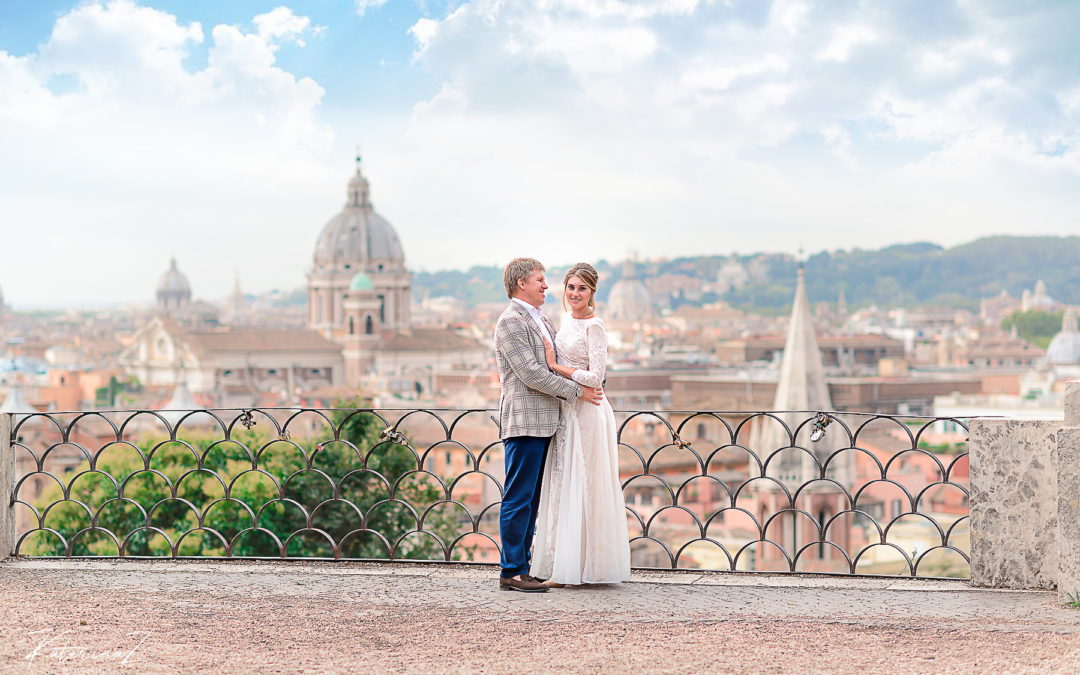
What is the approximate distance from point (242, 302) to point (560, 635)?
169108mm

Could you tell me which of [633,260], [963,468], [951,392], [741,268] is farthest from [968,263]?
[963,468]

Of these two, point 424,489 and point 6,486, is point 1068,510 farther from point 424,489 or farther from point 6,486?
point 424,489

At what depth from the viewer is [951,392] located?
69688 mm

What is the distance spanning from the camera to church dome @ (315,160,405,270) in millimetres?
93688

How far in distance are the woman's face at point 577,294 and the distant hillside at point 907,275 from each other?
315 ft

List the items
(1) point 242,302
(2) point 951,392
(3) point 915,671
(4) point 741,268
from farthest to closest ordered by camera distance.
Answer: (1) point 242,302 < (4) point 741,268 < (2) point 951,392 < (3) point 915,671

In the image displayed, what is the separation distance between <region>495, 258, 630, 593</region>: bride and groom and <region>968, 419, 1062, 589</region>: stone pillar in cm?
100

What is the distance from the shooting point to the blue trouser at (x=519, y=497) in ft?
12.9

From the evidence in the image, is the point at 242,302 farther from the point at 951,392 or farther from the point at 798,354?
the point at 798,354

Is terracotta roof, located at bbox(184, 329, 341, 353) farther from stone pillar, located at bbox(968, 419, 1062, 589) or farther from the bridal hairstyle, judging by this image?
stone pillar, located at bbox(968, 419, 1062, 589)

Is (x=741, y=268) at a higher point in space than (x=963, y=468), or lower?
higher

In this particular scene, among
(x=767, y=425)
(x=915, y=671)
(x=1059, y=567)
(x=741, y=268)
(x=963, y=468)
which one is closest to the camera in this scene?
(x=915, y=671)
